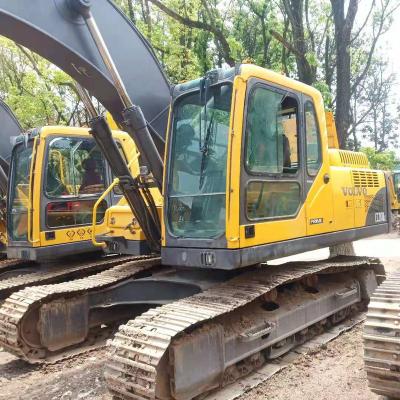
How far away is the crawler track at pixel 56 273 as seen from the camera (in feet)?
22.5

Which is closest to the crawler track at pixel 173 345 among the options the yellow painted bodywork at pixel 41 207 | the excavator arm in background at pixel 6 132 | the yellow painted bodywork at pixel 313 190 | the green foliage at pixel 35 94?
the yellow painted bodywork at pixel 313 190

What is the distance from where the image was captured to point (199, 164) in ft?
15.2

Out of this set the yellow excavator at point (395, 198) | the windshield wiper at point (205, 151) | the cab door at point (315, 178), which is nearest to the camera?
the windshield wiper at point (205, 151)

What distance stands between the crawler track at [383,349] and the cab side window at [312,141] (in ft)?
5.86

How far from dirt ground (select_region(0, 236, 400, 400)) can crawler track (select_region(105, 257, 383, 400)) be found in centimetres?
42

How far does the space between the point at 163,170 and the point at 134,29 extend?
1787 millimetres

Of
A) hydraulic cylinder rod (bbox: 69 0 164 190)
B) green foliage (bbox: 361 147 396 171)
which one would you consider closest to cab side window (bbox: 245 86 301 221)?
hydraulic cylinder rod (bbox: 69 0 164 190)

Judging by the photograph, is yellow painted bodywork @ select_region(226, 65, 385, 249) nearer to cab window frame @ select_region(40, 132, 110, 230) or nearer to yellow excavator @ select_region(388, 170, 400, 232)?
cab window frame @ select_region(40, 132, 110, 230)

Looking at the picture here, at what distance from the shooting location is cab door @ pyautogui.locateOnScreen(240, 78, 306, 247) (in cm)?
438

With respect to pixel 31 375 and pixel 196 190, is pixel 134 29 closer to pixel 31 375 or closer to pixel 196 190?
pixel 196 190

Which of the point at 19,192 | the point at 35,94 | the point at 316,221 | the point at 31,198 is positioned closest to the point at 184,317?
the point at 316,221

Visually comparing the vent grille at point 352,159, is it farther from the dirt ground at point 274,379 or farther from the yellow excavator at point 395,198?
the yellow excavator at point 395,198

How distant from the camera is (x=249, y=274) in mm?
5023

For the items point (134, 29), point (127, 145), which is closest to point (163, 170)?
point (134, 29)
